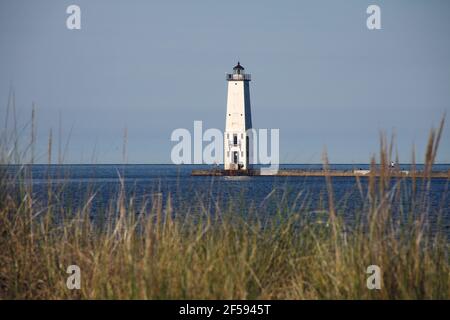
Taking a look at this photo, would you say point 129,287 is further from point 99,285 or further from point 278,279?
point 278,279

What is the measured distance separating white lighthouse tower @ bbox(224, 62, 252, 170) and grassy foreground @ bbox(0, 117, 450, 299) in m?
41.2

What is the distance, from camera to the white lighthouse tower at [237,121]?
47625 mm

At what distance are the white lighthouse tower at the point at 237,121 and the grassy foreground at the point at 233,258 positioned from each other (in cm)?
4117

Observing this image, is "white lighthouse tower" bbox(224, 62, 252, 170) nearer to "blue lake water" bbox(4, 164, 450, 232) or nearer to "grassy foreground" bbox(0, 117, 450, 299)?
"blue lake water" bbox(4, 164, 450, 232)

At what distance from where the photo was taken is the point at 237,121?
156ft

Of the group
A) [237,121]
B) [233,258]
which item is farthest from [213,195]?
[237,121]

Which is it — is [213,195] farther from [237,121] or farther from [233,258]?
[237,121]

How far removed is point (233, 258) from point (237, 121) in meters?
42.3

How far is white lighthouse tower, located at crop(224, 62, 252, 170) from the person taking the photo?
156 ft

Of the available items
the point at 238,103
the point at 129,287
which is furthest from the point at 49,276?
the point at 238,103

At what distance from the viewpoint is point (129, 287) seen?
4992mm
